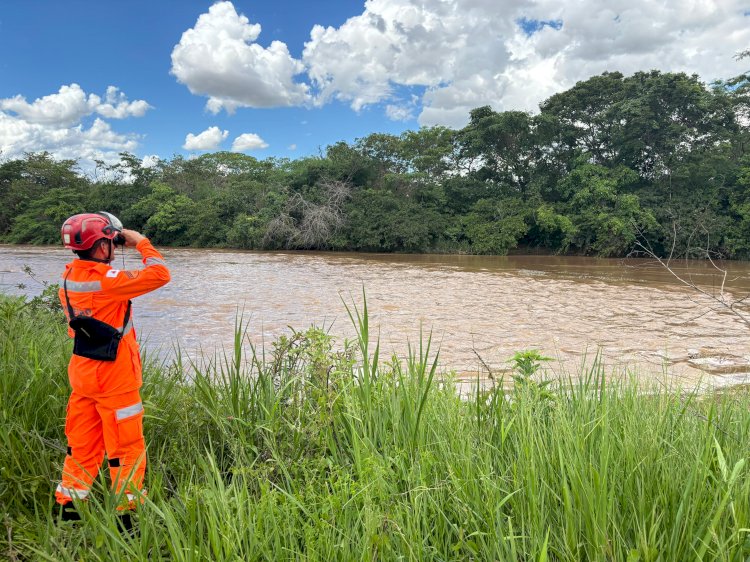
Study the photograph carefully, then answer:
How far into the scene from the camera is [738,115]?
23.7 metres

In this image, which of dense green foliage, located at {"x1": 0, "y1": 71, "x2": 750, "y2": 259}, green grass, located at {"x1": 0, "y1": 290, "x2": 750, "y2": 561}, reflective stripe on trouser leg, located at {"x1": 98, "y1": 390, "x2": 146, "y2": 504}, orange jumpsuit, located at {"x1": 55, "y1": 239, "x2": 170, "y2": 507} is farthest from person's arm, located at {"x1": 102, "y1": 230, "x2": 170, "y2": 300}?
dense green foliage, located at {"x1": 0, "y1": 71, "x2": 750, "y2": 259}

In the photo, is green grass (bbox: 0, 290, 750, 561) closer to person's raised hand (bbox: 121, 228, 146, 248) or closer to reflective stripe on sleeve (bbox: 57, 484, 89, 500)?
reflective stripe on sleeve (bbox: 57, 484, 89, 500)

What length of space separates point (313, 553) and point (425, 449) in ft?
2.42

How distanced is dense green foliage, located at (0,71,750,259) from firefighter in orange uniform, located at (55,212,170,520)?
889 inches

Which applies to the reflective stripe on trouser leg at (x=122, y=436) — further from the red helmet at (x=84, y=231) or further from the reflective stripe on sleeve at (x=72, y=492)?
the red helmet at (x=84, y=231)

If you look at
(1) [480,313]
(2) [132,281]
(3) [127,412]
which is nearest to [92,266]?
(2) [132,281]

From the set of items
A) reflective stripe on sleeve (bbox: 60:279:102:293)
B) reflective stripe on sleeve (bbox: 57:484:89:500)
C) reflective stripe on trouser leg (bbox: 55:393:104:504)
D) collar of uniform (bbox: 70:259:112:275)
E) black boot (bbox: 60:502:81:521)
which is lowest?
black boot (bbox: 60:502:81:521)

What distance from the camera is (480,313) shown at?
956 cm

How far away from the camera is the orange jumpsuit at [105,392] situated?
7.66ft

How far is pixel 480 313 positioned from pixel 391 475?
7.88 meters

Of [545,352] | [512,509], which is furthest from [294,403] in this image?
[545,352]

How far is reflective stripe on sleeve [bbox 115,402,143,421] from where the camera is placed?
7.65 feet

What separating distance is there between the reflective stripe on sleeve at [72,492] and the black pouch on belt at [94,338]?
593mm

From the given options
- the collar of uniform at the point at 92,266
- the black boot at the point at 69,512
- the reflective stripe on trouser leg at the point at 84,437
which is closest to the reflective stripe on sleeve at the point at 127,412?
the reflective stripe on trouser leg at the point at 84,437
